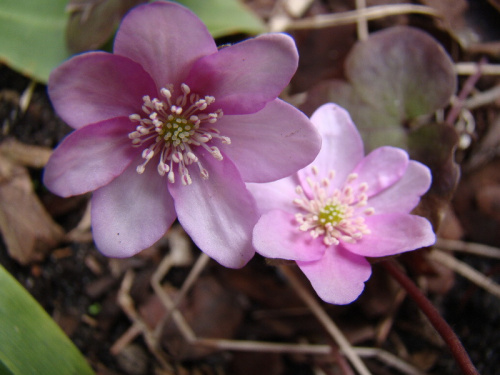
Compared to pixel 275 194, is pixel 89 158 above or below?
above

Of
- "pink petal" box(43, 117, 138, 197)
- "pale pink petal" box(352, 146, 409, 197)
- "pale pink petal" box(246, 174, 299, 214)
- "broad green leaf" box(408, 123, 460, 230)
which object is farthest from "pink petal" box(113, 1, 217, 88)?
"broad green leaf" box(408, 123, 460, 230)

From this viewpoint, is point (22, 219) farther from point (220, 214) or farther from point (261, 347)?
point (261, 347)

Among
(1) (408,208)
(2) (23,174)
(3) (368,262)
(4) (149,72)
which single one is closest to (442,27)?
(1) (408,208)

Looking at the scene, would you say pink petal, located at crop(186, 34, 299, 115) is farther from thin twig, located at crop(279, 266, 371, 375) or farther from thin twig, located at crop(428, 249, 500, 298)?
thin twig, located at crop(428, 249, 500, 298)

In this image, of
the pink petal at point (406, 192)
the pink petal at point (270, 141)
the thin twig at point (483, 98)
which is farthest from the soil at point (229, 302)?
the pink petal at point (270, 141)

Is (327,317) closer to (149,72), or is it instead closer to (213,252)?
(213,252)

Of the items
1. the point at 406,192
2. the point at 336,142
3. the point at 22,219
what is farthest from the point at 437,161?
the point at 22,219

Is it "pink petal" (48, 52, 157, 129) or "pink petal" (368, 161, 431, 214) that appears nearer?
"pink petal" (48, 52, 157, 129)
